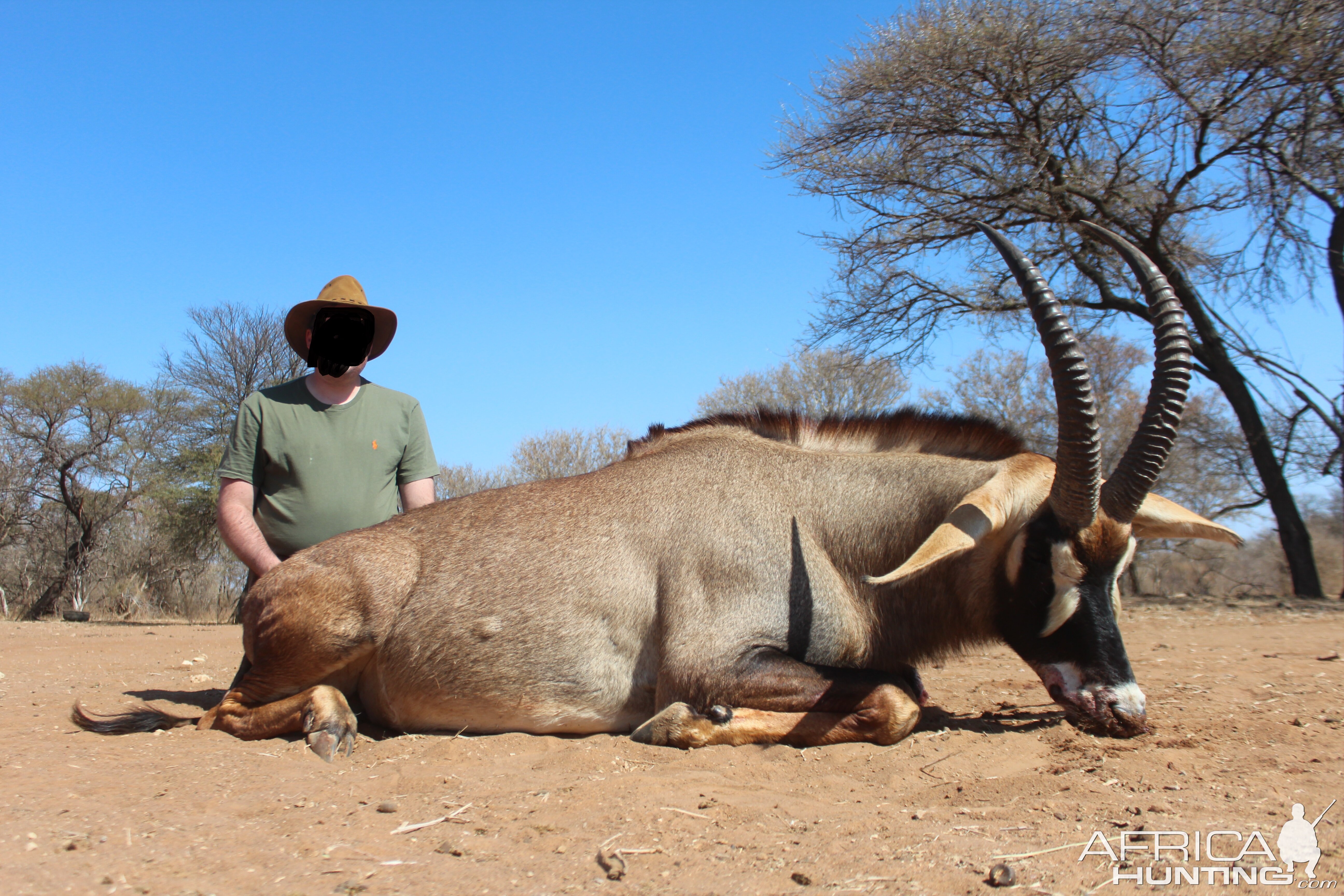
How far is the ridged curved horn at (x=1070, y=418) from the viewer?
433 centimetres

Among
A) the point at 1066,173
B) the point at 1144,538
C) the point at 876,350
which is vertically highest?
the point at 1066,173

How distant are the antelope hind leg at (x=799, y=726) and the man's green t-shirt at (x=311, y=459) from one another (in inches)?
97.0

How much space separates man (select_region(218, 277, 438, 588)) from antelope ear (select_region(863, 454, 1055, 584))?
316 centimetres

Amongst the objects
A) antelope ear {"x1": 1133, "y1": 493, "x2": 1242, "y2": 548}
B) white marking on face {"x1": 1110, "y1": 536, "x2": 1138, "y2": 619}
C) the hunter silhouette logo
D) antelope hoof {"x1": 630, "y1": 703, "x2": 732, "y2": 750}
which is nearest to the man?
antelope hoof {"x1": 630, "y1": 703, "x2": 732, "y2": 750}

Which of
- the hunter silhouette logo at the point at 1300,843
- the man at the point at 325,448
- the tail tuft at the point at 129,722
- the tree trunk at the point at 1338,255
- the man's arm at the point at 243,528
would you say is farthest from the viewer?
the tree trunk at the point at 1338,255

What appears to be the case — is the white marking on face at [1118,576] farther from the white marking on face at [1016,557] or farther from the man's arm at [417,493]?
the man's arm at [417,493]

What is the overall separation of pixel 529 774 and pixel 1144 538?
3298 millimetres

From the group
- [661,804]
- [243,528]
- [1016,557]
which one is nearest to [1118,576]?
[1016,557]

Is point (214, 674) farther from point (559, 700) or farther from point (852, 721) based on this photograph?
point (852, 721)

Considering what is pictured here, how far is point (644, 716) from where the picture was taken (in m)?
4.83

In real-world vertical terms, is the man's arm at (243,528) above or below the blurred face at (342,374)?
below

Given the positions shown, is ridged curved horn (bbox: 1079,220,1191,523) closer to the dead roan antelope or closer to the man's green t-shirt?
the dead roan antelope

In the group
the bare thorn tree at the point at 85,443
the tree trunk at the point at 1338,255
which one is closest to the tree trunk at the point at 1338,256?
the tree trunk at the point at 1338,255

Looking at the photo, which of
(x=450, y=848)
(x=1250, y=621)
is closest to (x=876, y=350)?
(x=1250, y=621)
